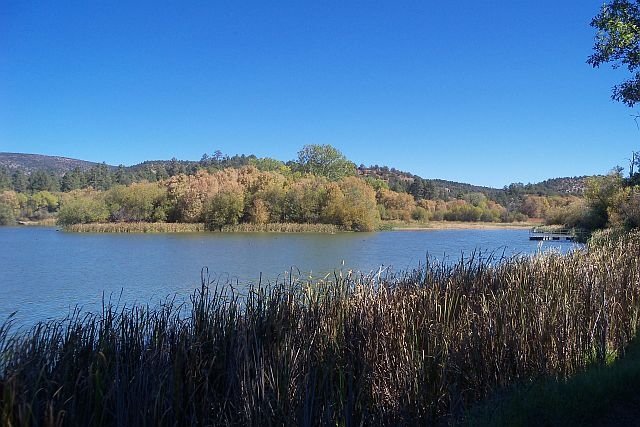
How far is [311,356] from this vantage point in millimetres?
4289

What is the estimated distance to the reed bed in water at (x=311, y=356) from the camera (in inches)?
129

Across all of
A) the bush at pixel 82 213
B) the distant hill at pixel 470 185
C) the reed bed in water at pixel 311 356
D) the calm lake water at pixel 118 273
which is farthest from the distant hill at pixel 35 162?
the reed bed in water at pixel 311 356

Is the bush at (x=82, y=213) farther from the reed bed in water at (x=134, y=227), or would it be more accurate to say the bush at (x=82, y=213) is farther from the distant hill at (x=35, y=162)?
the distant hill at (x=35, y=162)

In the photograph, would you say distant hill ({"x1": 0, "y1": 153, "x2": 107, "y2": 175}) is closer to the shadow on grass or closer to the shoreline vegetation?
the shoreline vegetation

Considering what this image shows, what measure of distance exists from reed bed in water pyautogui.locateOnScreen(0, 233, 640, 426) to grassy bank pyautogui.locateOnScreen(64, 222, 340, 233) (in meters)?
47.8

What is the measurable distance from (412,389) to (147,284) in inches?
470

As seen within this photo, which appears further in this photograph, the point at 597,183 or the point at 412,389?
the point at 597,183

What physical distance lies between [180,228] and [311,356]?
1976 inches

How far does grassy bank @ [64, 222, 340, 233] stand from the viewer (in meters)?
49.4

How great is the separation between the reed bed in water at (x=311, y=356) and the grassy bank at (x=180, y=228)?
47.8 meters

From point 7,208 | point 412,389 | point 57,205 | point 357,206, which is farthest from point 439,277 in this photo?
point 57,205

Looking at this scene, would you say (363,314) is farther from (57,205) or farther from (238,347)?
(57,205)

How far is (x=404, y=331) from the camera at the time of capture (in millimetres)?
4586

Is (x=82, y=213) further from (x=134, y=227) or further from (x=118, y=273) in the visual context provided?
(x=118, y=273)
